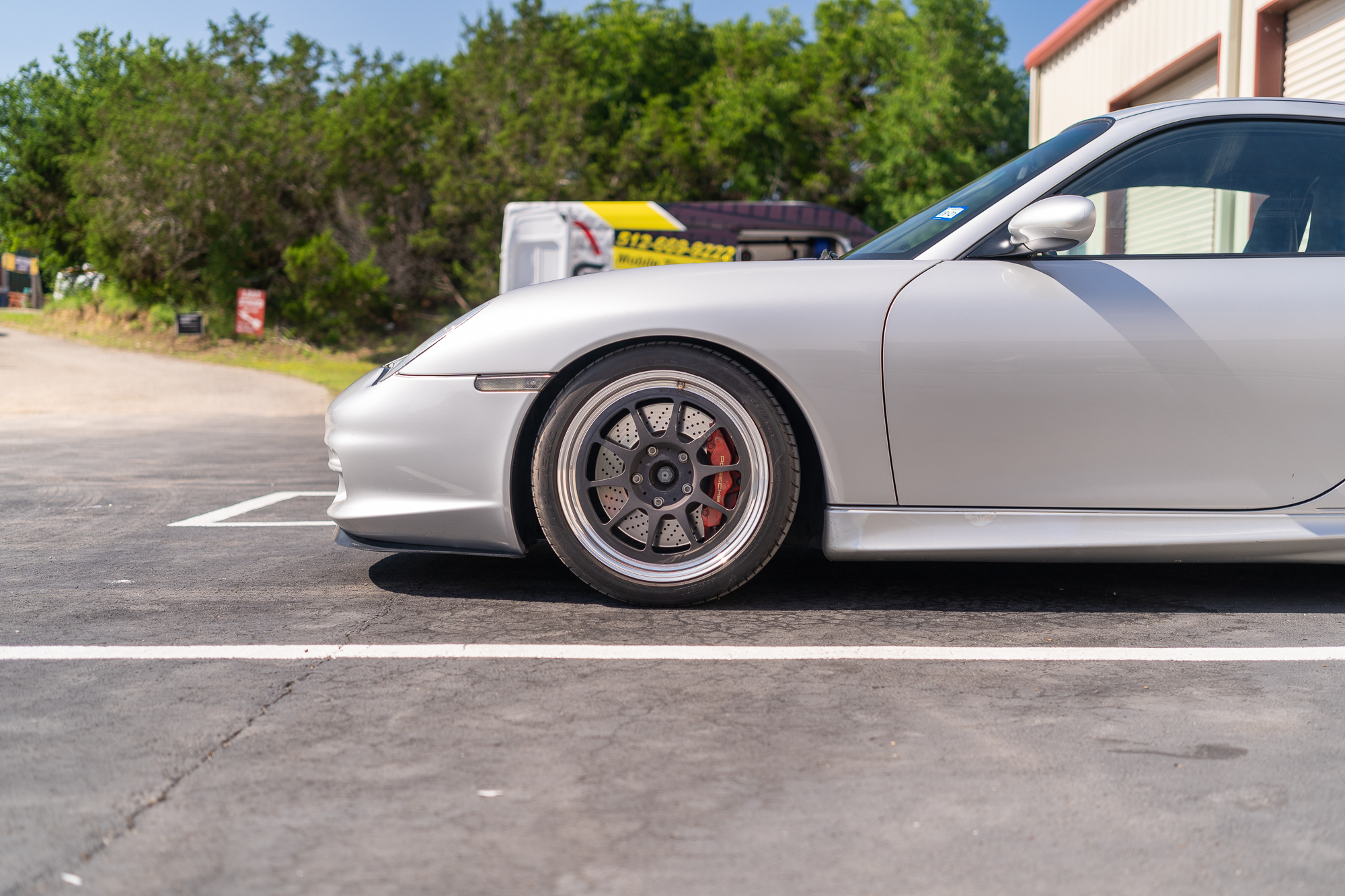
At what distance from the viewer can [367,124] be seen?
30.8m

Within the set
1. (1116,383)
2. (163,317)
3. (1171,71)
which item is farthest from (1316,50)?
(163,317)

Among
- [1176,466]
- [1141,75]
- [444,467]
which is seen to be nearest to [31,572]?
[444,467]

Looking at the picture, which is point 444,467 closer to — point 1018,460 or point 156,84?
point 1018,460

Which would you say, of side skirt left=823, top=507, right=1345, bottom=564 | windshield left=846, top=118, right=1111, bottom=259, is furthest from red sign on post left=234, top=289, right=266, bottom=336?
side skirt left=823, top=507, right=1345, bottom=564

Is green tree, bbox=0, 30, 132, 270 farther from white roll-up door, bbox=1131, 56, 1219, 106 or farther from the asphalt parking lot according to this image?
the asphalt parking lot

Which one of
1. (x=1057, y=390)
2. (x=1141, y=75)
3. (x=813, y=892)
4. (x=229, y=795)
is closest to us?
(x=813, y=892)

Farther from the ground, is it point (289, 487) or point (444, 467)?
point (444, 467)

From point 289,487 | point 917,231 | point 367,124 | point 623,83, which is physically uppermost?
point 623,83

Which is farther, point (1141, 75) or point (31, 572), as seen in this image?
point (1141, 75)

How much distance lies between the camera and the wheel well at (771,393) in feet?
10.2

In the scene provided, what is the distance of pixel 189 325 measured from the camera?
2762cm

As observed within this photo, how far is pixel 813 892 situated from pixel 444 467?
188 centimetres

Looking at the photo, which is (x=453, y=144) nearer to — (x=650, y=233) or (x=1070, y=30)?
(x=650, y=233)

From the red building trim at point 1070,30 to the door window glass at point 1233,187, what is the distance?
1091 cm
